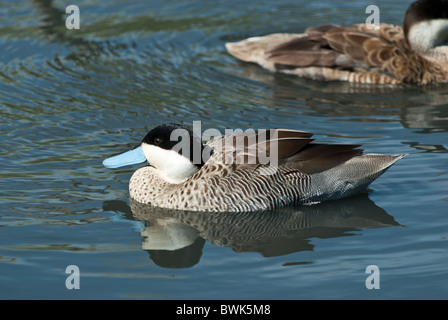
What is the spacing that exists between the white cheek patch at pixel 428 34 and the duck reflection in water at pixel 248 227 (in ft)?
14.3

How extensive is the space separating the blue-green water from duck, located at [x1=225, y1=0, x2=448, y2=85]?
0.23 m

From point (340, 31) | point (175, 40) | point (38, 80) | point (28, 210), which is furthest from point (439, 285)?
point (175, 40)

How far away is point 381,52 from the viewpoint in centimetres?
1233

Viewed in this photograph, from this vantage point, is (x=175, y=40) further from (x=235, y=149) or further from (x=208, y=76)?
(x=235, y=149)

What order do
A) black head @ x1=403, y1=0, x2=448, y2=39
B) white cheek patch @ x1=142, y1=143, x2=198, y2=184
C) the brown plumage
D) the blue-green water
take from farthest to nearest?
black head @ x1=403, y1=0, x2=448, y2=39 → white cheek patch @ x1=142, y1=143, x2=198, y2=184 → the brown plumage → the blue-green water

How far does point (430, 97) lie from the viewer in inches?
469

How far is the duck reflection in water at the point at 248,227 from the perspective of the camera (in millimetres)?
7613

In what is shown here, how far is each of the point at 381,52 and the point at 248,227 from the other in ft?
16.8

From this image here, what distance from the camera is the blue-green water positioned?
6.99 m

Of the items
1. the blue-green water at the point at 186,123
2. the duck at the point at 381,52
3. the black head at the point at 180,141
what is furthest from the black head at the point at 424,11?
the black head at the point at 180,141

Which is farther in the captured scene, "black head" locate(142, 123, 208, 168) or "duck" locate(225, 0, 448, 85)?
"duck" locate(225, 0, 448, 85)

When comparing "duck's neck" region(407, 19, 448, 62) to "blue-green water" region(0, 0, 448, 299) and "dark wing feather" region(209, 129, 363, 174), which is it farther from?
"dark wing feather" region(209, 129, 363, 174)

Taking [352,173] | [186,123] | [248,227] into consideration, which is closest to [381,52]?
[186,123]

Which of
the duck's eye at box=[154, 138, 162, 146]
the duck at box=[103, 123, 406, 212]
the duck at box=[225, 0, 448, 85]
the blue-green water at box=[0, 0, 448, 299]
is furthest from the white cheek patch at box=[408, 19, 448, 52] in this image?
the duck's eye at box=[154, 138, 162, 146]
